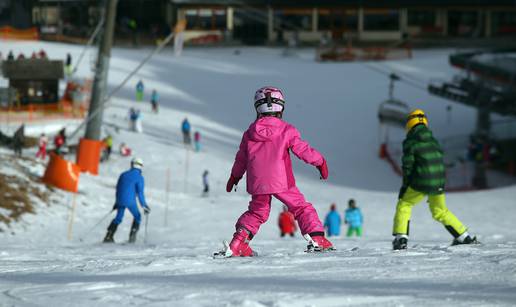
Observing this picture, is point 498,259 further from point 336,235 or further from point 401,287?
point 336,235

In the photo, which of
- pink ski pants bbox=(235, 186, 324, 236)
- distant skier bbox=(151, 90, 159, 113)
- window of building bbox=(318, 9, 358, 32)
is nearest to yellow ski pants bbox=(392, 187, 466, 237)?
pink ski pants bbox=(235, 186, 324, 236)

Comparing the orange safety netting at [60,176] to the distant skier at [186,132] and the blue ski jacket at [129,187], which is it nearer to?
the blue ski jacket at [129,187]

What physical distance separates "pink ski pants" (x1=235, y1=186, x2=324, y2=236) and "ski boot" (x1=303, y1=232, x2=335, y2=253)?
0.22 ft

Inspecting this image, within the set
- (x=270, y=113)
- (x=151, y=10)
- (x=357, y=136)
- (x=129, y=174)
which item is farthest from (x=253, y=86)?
(x=270, y=113)

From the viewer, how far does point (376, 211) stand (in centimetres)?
2931

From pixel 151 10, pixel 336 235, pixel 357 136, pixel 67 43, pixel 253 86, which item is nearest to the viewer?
pixel 336 235

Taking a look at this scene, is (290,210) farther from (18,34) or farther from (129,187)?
(18,34)

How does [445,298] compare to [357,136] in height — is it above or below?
above

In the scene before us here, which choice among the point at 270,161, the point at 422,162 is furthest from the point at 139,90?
the point at 270,161

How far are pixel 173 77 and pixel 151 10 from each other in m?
17.5

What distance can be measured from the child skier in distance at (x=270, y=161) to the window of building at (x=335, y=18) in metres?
60.1

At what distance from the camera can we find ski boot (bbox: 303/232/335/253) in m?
11.7

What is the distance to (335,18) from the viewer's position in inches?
2810

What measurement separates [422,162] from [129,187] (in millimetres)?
6511
